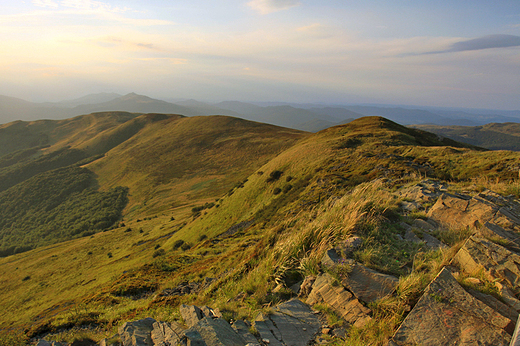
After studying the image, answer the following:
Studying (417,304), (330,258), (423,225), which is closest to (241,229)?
(423,225)

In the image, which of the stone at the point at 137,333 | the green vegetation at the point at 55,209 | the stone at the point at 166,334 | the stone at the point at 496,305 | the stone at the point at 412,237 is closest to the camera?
the stone at the point at 496,305

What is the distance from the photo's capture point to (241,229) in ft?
75.5

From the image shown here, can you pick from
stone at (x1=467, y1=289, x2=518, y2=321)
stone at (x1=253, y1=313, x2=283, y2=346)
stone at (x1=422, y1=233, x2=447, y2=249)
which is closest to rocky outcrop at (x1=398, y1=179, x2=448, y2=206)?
stone at (x1=422, y1=233, x2=447, y2=249)

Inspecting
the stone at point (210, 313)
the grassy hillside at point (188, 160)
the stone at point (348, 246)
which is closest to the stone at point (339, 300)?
the stone at point (348, 246)

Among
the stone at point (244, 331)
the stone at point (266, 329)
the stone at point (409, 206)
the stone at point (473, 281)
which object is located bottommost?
the stone at point (244, 331)

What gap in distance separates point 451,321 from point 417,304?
16.2 inches

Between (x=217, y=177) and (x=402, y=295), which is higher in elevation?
(x=402, y=295)

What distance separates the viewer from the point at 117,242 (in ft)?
141

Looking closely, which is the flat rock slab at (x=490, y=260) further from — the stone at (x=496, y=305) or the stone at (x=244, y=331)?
the stone at (x=244, y=331)

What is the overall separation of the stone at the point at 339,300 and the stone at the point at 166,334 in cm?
271

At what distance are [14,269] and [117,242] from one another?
2111 centimetres

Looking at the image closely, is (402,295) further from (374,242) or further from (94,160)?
(94,160)

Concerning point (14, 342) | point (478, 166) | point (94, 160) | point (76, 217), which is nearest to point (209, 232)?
point (14, 342)

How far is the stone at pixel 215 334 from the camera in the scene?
154 inches
